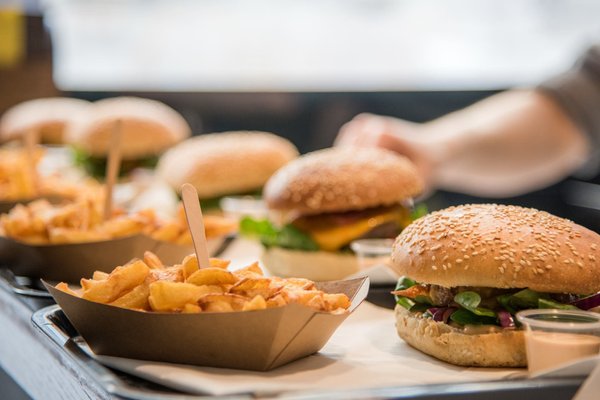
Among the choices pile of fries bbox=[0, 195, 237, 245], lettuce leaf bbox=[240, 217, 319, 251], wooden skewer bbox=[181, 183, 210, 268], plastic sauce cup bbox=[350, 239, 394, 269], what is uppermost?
wooden skewer bbox=[181, 183, 210, 268]

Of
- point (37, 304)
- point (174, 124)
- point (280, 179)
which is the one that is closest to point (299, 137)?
point (174, 124)

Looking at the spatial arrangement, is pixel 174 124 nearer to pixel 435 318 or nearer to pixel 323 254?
pixel 323 254

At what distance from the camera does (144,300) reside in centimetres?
134

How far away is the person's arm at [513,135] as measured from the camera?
3.67m

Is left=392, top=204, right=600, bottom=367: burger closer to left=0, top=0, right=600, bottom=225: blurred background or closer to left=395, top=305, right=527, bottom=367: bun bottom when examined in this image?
left=395, top=305, right=527, bottom=367: bun bottom

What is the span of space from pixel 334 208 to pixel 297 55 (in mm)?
5220

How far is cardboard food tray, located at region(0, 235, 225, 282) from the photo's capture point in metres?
2.00

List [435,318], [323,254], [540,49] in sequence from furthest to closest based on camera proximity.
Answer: [540,49]
[323,254]
[435,318]

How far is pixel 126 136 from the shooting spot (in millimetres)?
4332

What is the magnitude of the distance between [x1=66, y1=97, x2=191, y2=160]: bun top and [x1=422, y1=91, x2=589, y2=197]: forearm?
1.38 m

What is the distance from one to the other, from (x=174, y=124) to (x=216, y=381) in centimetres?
351

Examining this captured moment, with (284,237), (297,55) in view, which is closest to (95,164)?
(284,237)

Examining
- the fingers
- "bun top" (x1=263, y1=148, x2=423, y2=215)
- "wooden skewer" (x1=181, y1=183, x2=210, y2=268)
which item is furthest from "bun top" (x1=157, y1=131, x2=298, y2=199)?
"wooden skewer" (x1=181, y1=183, x2=210, y2=268)

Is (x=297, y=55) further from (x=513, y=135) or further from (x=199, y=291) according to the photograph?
(x=199, y=291)
